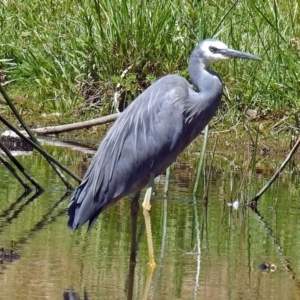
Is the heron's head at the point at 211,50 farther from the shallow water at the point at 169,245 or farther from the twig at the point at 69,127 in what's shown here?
the twig at the point at 69,127

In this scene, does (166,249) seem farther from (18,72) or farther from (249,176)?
(18,72)

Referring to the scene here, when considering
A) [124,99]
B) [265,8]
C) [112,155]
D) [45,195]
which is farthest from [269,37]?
[112,155]

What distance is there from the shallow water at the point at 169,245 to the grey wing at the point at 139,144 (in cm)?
34

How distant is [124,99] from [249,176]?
244 cm

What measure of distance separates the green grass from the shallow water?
2019 millimetres

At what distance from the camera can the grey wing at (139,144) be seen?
652 centimetres

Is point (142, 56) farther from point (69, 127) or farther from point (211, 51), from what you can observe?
point (211, 51)

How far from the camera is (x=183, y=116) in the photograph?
6719mm

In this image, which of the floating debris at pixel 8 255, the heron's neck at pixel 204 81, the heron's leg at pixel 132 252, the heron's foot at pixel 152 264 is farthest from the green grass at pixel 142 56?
the floating debris at pixel 8 255

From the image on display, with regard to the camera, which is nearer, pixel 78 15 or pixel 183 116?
pixel 183 116

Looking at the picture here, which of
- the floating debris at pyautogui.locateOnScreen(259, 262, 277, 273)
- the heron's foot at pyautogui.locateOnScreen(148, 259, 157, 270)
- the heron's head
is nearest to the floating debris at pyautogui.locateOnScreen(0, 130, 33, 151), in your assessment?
the heron's head

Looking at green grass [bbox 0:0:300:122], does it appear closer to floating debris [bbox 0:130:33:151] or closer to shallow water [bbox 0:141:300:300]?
floating debris [bbox 0:130:33:151]

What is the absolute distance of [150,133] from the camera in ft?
21.8

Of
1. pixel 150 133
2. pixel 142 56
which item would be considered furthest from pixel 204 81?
pixel 142 56
